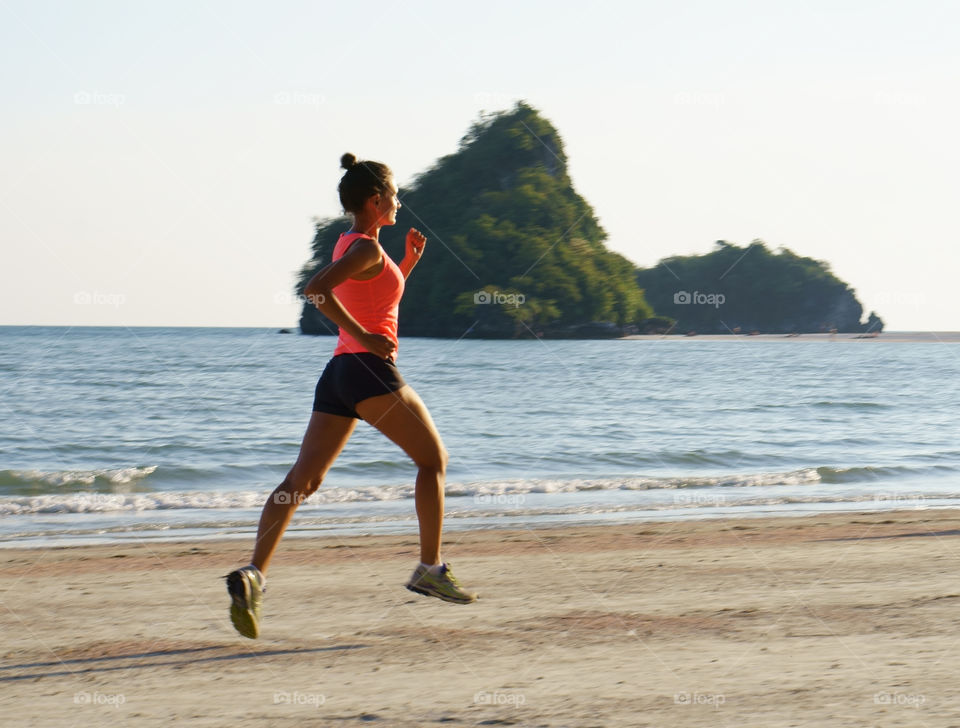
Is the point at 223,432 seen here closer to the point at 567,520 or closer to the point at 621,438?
the point at 621,438

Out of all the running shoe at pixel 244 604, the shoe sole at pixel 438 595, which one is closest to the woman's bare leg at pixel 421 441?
the shoe sole at pixel 438 595

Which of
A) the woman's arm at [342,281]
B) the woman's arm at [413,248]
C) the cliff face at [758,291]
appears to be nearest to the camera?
the woman's arm at [342,281]

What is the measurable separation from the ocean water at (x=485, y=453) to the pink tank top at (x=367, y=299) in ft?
15.5

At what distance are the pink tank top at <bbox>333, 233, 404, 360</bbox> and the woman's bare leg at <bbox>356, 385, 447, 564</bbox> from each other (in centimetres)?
20

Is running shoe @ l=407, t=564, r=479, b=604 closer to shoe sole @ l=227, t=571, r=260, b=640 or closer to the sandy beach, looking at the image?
the sandy beach

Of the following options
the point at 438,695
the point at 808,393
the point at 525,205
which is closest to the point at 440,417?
the point at 808,393

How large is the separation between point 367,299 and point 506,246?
73173mm

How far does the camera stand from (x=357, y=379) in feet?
12.8

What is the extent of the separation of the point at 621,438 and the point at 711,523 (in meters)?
9.93

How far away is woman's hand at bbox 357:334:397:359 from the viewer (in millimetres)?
3834

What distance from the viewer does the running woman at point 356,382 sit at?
12.5 ft

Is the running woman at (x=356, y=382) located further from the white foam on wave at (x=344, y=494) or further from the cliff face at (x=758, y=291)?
the cliff face at (x=758, y=291)

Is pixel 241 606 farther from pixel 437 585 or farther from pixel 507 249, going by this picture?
pixel 507 249

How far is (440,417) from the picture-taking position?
2402 cm
